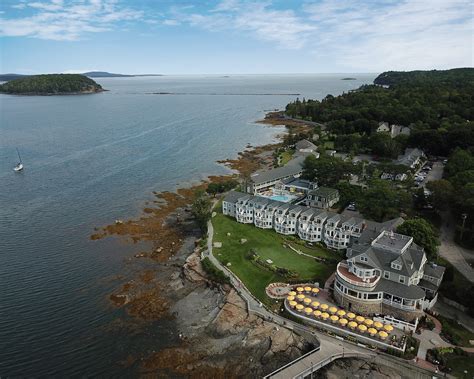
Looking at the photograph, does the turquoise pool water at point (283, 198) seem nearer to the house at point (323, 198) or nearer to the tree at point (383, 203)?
the house at point (323, 198)

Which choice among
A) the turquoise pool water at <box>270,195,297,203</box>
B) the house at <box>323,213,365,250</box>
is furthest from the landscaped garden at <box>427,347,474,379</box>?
the turquoise pool water at <box>270,195,297,203</box>

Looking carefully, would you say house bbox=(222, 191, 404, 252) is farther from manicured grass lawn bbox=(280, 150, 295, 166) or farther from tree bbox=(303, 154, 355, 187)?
manicured grass lawn bbox=(280, 150, 295, 166)

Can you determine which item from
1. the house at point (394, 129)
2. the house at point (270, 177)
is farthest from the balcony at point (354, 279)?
the house at point (394, 129)

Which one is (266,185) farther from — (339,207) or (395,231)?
(395,231)

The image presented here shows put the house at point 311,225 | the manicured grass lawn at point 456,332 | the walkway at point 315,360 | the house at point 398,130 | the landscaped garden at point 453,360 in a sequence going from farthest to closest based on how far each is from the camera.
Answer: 1. the house at point 398,130
2. the house at point 311,225
3. the manicured grass lawn at point 456,332
4. the walkway at point 315,360
5. the landscaped garden at point 453,360

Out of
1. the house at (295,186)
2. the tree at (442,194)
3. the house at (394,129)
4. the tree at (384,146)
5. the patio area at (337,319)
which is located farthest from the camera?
the house at (394,129)

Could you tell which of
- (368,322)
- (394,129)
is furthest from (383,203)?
(394,129)

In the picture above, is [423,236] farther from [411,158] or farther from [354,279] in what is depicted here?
[411,158]
